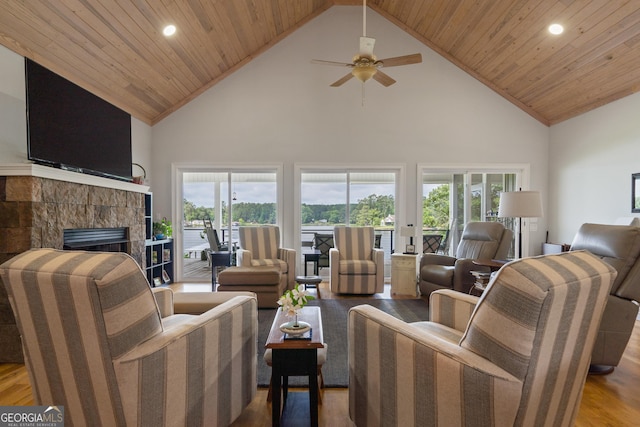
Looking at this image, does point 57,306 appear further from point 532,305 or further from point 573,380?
point 573,380

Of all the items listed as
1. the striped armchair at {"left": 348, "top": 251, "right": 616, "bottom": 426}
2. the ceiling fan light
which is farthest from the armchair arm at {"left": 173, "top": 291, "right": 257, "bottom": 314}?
the ceiling fan light

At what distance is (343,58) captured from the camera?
17.7ft

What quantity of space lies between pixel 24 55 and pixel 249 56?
9.88ft

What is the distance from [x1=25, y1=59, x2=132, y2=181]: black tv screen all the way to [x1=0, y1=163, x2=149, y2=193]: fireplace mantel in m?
0.11

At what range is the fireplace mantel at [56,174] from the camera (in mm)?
2463

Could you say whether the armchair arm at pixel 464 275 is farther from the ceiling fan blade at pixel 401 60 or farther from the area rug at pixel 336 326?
the ceiling fan blade at pixel 401 60

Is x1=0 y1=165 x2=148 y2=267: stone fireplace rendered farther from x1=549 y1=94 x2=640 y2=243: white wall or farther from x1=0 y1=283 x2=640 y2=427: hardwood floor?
x1=549 y1=94 x2=640 y2=243: white wall

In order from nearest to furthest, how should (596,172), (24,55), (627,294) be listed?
(627,294) → (24,55) → (596,172)

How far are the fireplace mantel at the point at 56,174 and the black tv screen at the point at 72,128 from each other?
0.11 metres

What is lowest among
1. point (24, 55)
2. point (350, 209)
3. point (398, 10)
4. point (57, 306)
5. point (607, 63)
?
point (57, 306)

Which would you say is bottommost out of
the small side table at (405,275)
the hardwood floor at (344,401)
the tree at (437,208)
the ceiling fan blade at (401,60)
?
Answer: the hardwood floor at (344,401)

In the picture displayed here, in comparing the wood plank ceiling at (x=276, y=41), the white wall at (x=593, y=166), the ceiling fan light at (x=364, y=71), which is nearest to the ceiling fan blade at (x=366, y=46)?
the ceiling fan light at (x=364, y=71)

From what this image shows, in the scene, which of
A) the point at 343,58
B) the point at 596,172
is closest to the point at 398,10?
the point at 343,58

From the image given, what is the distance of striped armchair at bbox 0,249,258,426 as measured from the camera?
1.13 m
